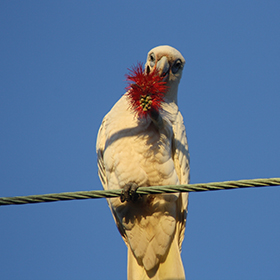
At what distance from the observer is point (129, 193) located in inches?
213

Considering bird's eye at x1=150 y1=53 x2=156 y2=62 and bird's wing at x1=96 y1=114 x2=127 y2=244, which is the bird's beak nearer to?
bird's eye at x1=150 y1=53 x2=156 y2=62

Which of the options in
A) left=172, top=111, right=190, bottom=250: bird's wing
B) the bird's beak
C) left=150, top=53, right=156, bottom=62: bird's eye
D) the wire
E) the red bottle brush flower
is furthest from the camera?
left=150, top=53, right=156, bottom=62: bird's eye

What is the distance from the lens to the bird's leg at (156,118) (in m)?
5.46

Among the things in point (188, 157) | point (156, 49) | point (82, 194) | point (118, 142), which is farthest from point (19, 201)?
point (156, 49)

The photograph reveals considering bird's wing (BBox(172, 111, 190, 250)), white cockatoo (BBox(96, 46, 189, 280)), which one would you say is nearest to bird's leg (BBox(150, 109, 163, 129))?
white cockatoo (BBox(96, 46, 189, 280))

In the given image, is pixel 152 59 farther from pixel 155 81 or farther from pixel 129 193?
pixel 129 193

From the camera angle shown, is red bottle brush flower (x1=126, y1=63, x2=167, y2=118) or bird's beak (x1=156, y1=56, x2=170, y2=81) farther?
bird's beak (x1=156, y1=56, x2=170, y2=81)

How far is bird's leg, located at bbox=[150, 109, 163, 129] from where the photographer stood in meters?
5.46

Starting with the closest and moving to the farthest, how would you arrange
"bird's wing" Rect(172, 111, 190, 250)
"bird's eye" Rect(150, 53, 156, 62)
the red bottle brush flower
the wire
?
the wire
the red bottle brush flower
"bird's wing" Rect(172, 111, 190, 250)
"bird's eye" Rect(150, 53, 156, 62)

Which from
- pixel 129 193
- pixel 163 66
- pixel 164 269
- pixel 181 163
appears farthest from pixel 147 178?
pixel 163 66

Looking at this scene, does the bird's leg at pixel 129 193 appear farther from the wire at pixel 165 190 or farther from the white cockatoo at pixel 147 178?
the wire at pixel 165 190

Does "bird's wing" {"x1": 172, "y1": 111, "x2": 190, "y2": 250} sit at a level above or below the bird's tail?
above

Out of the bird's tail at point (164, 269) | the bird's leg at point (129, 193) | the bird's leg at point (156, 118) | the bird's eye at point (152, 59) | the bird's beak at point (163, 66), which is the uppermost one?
the bird's eye at point (152, 59)

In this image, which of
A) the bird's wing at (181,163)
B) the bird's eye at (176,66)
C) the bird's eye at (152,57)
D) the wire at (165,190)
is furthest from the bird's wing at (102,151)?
the wire at (165,190)
